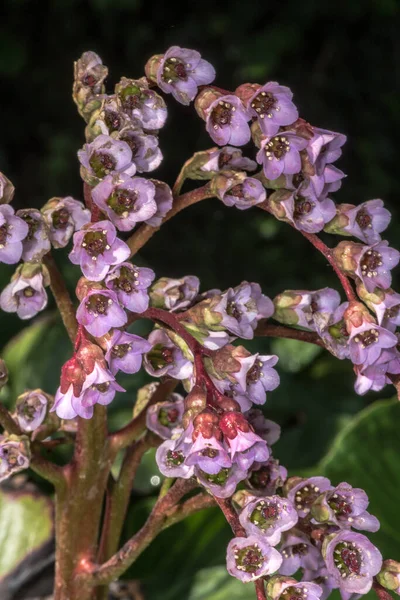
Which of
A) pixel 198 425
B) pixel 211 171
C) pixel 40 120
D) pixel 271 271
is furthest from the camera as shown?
pixel 40 120

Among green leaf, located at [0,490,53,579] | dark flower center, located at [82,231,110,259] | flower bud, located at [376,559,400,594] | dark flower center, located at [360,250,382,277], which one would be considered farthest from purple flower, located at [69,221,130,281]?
green leaf, located at [0,490,53,579]

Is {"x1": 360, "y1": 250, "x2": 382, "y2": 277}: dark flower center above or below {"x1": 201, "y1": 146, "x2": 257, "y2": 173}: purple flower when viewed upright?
below

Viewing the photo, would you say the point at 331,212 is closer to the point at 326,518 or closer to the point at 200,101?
the point at 200,101

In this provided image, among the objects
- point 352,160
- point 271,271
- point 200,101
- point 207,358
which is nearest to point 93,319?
point 207,358

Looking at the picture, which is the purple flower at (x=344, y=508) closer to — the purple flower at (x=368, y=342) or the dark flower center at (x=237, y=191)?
the purple flower at (x=368, y=342)

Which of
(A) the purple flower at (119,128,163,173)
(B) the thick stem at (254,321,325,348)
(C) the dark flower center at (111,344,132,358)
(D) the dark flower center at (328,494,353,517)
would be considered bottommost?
(D) the dark flower center at (328,494,353,517)

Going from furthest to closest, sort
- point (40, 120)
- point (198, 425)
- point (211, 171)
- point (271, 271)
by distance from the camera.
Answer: point (40, 120)
point (271, 271)
point (211, 171)
point (198, 425)

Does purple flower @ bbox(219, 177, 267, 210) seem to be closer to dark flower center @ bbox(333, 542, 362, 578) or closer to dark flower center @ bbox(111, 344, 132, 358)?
dark flower center @ bbox(111, 344, 132, 358)

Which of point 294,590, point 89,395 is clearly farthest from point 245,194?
point 294,590
